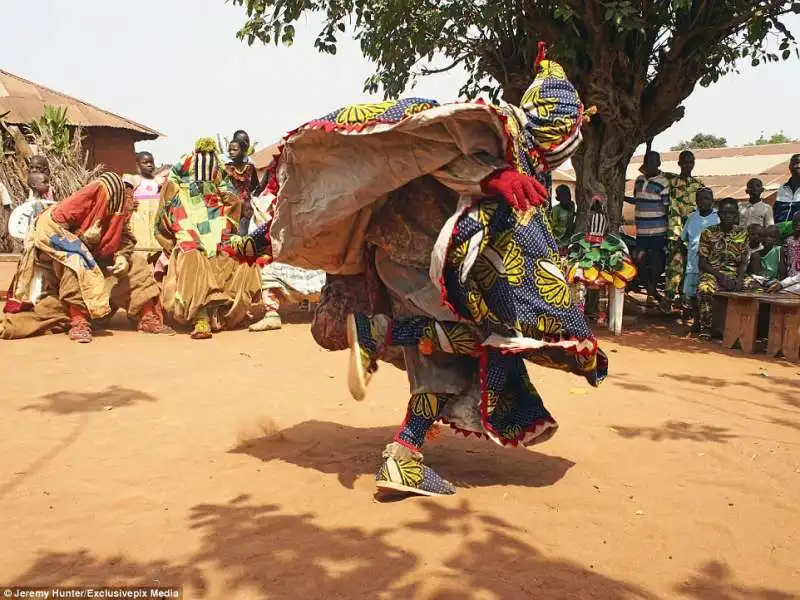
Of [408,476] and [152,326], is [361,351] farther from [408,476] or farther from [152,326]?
[152,326]

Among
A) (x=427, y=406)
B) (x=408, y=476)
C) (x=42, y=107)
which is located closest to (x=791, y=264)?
(x=427, y=406)

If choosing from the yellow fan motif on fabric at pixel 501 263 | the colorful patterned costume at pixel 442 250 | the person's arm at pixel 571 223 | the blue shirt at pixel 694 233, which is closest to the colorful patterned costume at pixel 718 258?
the blue shirt at pixel 694 233

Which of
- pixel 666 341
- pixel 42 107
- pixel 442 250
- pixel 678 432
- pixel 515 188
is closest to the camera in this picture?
pixel 515 188

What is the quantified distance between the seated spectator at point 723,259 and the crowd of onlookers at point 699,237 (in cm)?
1

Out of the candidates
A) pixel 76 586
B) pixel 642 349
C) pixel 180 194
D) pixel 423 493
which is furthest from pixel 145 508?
pixel 642 349

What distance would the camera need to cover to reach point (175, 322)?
31.2 ft

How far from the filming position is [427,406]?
140 inches

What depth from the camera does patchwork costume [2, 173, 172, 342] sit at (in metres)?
7.77

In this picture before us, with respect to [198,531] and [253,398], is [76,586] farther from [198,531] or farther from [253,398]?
[253,398]

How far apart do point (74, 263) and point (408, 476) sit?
5.82m

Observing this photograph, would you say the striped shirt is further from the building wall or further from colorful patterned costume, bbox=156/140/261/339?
the building wall

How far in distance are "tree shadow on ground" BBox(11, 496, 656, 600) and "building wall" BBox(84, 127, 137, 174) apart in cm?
1779

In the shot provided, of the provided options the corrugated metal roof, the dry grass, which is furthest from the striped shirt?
the corrugated metal roof

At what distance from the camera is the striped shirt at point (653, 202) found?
10055mm
